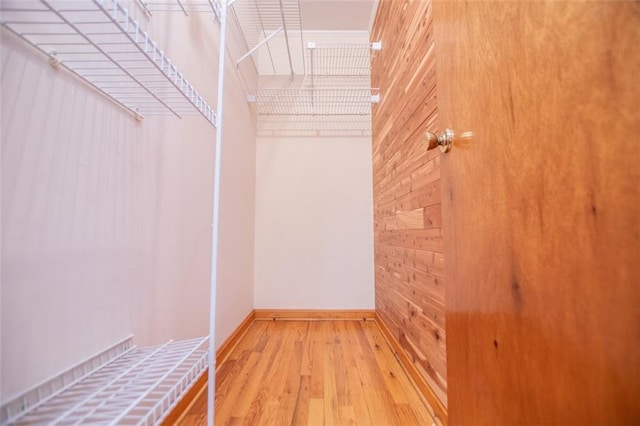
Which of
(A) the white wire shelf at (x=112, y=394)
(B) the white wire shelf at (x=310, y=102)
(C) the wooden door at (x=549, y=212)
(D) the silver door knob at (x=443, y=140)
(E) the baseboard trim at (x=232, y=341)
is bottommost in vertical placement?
(E) the baseboard trim at (x=232, y=341)

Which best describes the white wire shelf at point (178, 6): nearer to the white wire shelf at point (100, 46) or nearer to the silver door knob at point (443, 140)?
the white wire shelf at point (100, 46)

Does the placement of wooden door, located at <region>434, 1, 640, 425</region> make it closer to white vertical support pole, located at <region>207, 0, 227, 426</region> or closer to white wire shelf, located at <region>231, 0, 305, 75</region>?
white vertical support pole, located at <region>207, 0, 227, 426</region>

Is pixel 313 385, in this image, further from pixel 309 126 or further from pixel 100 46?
pixel 309 126

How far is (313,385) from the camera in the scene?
1280 mm

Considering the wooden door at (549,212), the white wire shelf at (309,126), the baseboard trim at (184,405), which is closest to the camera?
the wooden door at (549,212)

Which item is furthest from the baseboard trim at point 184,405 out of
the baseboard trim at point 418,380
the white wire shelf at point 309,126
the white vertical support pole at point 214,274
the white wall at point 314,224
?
the white wire shelf at point 309,126

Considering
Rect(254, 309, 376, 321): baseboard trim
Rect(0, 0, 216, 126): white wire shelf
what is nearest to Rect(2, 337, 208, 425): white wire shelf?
Rect(0, 0, 216, 126): white wire shelf

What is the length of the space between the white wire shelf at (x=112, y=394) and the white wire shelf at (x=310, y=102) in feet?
7.05

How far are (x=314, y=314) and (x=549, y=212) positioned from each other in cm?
215

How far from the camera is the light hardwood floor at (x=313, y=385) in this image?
42.1 inches

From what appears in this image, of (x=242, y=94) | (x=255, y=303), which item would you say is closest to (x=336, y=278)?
(x=255, y=303)

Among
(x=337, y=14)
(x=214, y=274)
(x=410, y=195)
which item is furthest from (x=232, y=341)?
(x=337, y=14)

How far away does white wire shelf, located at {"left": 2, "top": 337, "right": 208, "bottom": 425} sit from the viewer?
1.60 ft

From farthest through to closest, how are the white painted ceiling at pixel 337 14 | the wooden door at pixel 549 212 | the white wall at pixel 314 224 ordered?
the white wall at pixel 314 224
the white painted ceiling at pixel 337 14
the wooden door at pixel 549 212
